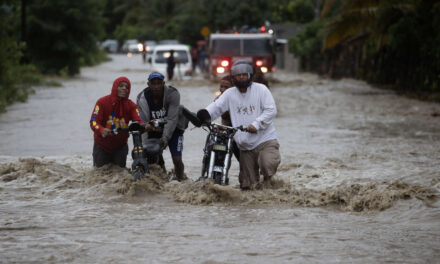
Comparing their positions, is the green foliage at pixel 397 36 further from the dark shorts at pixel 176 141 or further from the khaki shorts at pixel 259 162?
the khaki shorts at pixel 259 162

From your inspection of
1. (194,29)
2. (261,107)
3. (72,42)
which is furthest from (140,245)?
(194,29)

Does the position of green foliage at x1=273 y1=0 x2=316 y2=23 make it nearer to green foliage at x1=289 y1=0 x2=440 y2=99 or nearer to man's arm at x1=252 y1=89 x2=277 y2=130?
green foliage at x1=289 y1=0 x2=440 y2=99

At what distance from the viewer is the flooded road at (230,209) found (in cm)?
655

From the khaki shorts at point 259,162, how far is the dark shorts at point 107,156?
1.44 metres

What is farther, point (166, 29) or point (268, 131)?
point (166, 29)

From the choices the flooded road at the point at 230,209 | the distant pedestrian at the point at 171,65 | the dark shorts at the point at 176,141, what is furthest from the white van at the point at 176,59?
the dark shorts at the point at 176,141

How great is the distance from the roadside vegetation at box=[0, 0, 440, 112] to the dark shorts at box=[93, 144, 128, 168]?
1134cm

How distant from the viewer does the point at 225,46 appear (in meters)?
28.5

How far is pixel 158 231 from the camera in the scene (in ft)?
24.3

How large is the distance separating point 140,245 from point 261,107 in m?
2.74

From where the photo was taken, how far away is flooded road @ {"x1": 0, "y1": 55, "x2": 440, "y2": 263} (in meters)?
6.55

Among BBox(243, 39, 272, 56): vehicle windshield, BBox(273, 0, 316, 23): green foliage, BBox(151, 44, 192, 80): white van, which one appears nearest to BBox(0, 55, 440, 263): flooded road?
BBox(243, 39, 272, 56): vehicle windshield

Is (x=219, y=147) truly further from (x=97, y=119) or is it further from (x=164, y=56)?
(x=164, y=56)

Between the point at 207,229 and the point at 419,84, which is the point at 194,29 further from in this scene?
the point at 207,229
